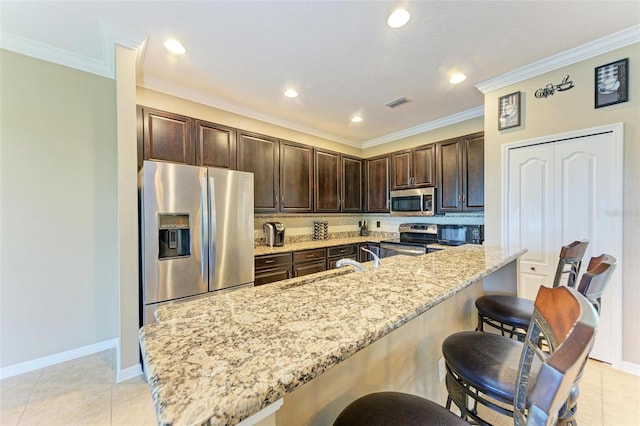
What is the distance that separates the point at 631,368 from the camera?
196 cm

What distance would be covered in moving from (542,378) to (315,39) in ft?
7.66

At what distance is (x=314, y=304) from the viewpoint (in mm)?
822

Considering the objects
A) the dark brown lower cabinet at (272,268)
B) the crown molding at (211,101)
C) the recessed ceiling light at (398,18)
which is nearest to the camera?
the recessed ceiling light at (398,18)

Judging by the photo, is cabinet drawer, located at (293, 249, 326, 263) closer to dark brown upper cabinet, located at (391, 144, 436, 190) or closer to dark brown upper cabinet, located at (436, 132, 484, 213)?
dark brown upper cabinet, located at (391, 144, 436, 190)

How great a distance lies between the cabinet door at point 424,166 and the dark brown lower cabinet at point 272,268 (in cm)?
228

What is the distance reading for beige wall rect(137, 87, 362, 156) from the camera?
2.62 meters

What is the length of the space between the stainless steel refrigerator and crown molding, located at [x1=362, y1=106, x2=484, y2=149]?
282 cm

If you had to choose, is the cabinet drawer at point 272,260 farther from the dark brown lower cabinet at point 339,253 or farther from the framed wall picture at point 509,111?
the framed wall picture at point 509,111

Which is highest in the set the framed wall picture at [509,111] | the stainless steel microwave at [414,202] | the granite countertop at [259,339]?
the framed wall picture at [509,111]

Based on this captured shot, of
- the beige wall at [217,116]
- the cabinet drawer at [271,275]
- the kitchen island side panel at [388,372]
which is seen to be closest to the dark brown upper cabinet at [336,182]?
the beige wall at [217,116]

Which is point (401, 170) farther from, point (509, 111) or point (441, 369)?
point (441, 369)

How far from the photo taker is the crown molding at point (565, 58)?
76.7 inches

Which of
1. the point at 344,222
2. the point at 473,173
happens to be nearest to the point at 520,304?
the point at 473,173

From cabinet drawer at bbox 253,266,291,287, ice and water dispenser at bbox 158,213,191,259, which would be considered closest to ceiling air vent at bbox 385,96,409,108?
cabinet drawer at bbox 253,266,291,287
